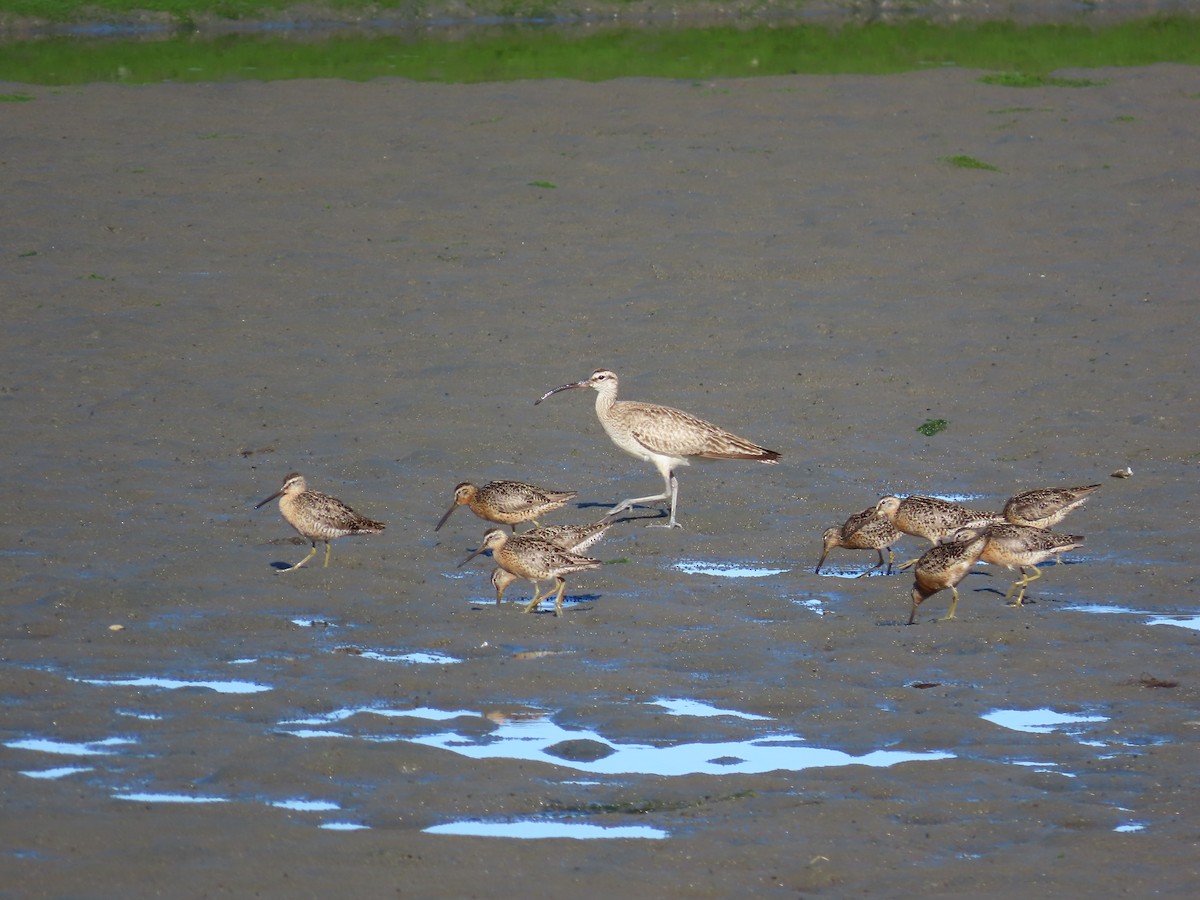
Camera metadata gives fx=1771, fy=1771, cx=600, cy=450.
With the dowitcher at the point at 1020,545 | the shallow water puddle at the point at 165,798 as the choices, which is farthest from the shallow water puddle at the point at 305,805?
the dowitcher at the point at 1020,545

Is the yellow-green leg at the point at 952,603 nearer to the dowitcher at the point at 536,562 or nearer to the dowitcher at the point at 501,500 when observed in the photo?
the dowitcher at the point at 536,562

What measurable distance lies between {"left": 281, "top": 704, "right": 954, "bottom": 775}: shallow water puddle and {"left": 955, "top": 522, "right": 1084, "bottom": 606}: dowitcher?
114 inches

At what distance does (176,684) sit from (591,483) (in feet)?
17.7

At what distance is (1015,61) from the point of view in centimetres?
3406

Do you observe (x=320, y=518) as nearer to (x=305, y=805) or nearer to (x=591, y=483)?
(x=591, y=483)

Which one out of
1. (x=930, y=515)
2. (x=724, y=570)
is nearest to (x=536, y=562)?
(x=724, y=570)

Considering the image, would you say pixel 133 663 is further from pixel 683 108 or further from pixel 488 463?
pixel 683 108

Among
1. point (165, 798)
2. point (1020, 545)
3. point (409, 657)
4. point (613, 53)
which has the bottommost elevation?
point (409, 657)

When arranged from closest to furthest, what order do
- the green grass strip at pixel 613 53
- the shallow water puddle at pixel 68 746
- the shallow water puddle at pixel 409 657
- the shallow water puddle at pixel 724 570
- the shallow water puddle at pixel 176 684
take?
the shallow water puddle at pixel 68 746 < the shallow water puddle at pixel 176 684 < the shallow water puddle at pixel 409 657 < the shallow water puddle at pixel 724 570 < the green grass strip at pixel 613 53

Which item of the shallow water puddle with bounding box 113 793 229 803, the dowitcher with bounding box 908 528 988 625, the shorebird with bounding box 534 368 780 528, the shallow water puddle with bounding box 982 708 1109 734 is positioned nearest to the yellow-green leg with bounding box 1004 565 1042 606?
the dowitcher with bounding box 908 528 988 625

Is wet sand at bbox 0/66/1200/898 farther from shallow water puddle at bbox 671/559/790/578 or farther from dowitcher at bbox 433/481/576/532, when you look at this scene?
dowitcher at bbox 433/481/576/532

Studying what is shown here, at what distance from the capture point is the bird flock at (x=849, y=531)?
11773 millimetres

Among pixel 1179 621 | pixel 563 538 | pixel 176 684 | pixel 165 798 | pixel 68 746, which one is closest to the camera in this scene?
pixel 165 798

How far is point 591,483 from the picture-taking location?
14922mm
